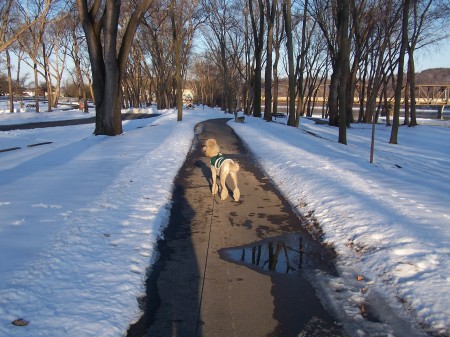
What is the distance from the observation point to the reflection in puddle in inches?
195

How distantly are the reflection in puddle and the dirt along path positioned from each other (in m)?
0.01

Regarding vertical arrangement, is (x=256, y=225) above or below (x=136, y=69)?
below

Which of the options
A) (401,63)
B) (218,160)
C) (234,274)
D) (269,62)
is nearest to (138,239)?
(234,274)

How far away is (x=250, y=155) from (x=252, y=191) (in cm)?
551

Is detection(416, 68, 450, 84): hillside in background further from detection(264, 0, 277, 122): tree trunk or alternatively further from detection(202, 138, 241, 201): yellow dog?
detection(202, 138, 241, 201): yellow dog

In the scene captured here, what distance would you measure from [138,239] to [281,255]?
73.0 inches

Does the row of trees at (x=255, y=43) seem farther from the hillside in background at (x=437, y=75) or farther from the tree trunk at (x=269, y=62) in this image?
the hillside in background at (x=437, y=75)

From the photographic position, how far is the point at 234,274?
465cm

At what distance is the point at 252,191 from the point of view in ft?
28.5

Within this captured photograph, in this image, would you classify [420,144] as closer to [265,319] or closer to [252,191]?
[252,191]

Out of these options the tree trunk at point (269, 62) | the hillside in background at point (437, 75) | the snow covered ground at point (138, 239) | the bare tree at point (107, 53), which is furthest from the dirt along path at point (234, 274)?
the hillside in background at point (437, 75)

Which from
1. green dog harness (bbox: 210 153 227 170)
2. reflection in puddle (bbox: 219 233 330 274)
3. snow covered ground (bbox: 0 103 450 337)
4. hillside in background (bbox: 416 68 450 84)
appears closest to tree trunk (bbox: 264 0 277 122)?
snow covered ground (bbox: 0 103 450 337)

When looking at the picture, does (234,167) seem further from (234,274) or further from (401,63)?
(401,63)

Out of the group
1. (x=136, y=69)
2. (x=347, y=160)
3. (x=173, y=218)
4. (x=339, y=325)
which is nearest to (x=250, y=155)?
(x=347, y=160)
